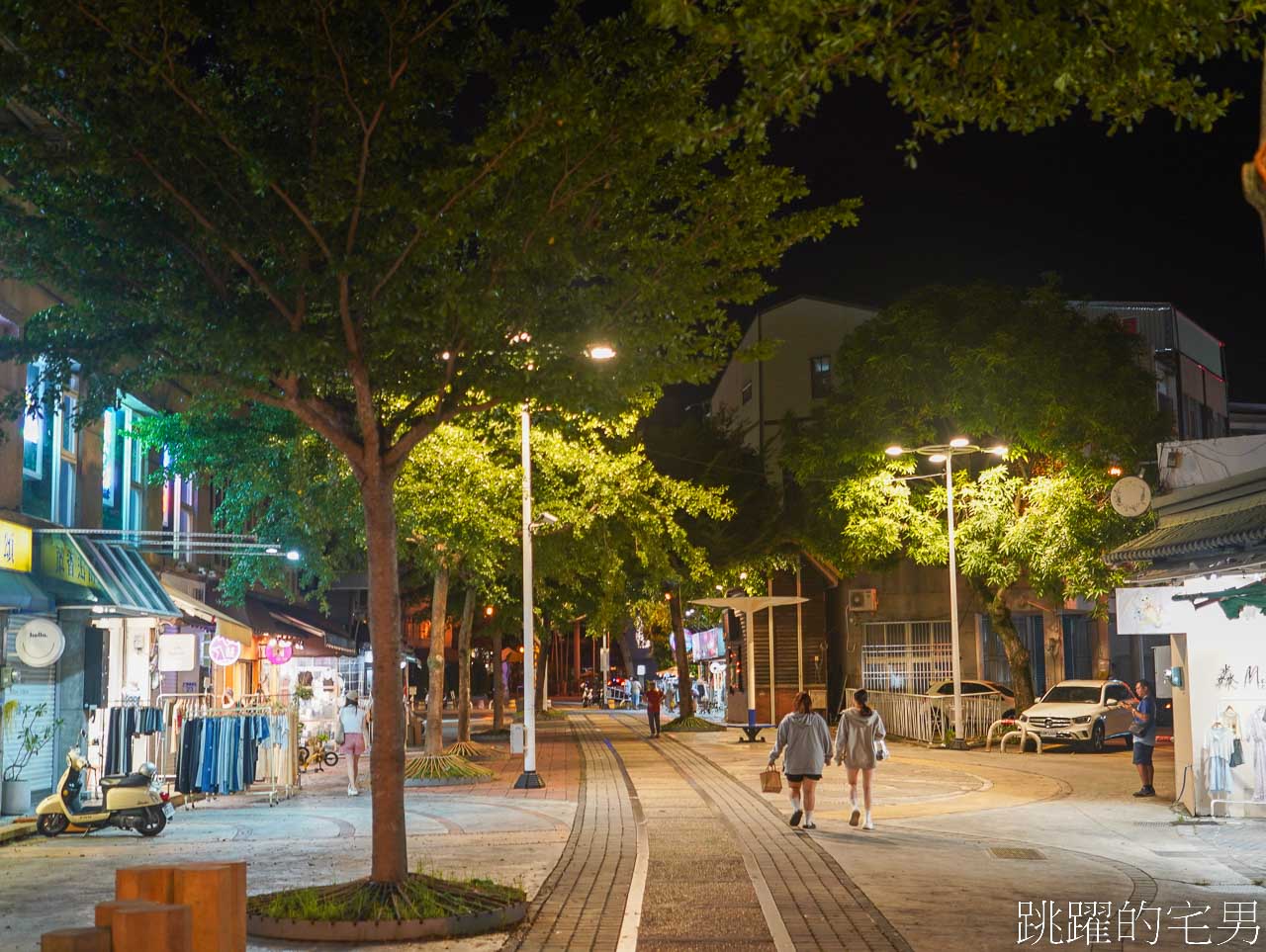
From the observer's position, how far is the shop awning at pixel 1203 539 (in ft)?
50.9

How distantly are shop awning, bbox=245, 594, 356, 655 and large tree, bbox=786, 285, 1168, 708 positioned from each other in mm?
14864

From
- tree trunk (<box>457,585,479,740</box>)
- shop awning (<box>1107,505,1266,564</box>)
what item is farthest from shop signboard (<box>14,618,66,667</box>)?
tree trunk (<box>457,585,479,740</box>)

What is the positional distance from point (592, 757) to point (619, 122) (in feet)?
78.4

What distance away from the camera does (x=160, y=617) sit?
24.3 metres

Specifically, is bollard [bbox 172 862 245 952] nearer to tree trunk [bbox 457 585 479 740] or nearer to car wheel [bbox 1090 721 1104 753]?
tree trunk [bbox 457 585 479 740]

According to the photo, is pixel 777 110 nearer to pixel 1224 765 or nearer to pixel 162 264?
pixel 162 264

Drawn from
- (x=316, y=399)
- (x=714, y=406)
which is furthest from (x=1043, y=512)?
(x=714, y=406)

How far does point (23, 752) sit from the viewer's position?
19375 mm

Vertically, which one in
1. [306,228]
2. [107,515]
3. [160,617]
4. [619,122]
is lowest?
[160,617]

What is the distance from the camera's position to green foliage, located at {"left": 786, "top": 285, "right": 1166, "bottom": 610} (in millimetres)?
36469

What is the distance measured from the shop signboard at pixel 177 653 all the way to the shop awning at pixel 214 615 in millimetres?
650

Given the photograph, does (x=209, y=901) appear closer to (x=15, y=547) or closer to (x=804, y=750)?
(x=804, y=750)

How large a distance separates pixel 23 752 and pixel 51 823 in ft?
7.39

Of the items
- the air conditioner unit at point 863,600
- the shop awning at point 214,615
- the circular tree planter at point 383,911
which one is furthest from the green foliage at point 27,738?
the air conditioner unit at point 863,600
